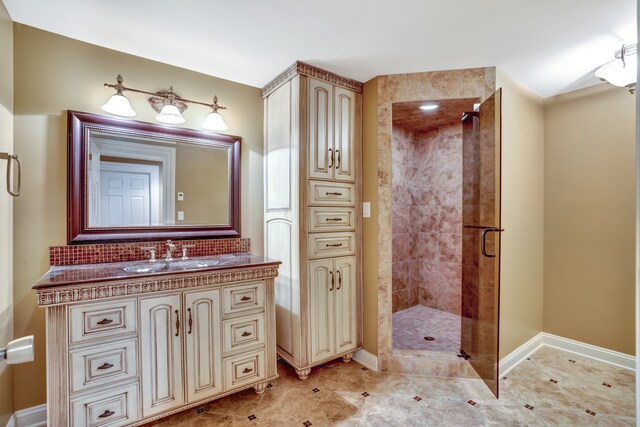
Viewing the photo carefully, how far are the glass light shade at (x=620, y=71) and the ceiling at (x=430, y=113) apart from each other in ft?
2.74

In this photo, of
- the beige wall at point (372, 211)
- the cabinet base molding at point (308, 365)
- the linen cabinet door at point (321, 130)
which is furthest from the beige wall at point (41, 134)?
the beige wall at point (372, 211)

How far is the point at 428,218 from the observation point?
12.6 feet

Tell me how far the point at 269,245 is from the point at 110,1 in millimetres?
1902

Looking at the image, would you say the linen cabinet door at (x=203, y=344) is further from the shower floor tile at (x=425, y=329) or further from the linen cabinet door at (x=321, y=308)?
the shower floor tile at (x=425, y=329)

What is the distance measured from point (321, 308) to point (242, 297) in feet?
2.24

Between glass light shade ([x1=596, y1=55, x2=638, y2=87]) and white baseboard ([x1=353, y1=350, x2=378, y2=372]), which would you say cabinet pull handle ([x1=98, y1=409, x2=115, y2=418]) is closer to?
white baseboard ([x1=353, y1=350, x2=378, y2=372])

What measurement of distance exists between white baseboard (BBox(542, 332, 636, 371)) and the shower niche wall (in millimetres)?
818

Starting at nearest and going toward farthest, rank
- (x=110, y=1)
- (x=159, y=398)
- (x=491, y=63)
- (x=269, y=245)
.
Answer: (x=110, y=1), (x=159, y=398), (x=491, y=63), (x=269, y=245)

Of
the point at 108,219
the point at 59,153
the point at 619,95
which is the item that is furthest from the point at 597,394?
the point at 59,153

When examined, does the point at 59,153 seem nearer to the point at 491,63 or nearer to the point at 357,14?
the point at 357,14

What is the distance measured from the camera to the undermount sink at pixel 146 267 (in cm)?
179

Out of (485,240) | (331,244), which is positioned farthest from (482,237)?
(331,244)

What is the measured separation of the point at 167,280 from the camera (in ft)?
5.74

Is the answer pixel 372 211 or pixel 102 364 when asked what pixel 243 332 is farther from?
pixel 372 211
